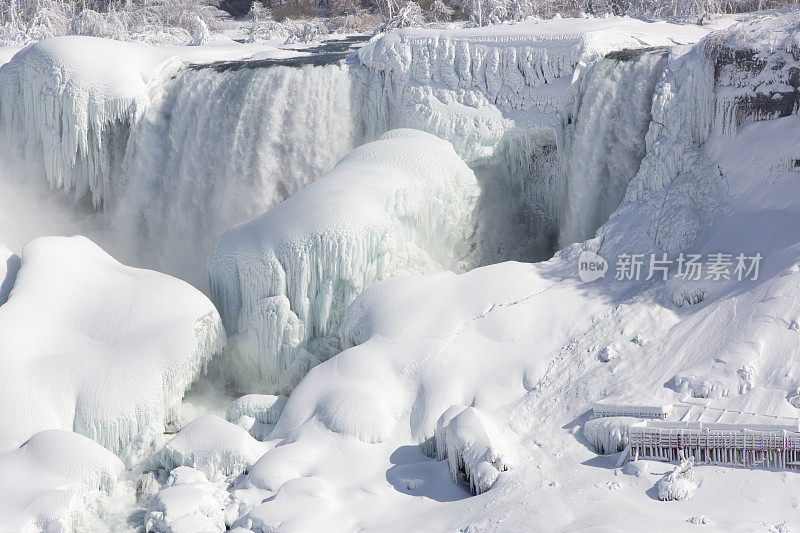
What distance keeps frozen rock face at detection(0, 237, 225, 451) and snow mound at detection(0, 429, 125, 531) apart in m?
0.40

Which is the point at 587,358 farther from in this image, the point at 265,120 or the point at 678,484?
the point at 265,120

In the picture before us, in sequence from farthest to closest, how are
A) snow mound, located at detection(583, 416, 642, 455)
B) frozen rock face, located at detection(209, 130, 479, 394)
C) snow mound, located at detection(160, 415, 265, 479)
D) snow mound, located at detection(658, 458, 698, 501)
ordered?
frozen rock face, located at detection(209, 130, 479, 394) < snow mound, located at detection(160, 415, 265, 479) < snow mound, located at detection(583, 416, 642, 455) < snow mound, located at detection(658, 458, 698, 501)

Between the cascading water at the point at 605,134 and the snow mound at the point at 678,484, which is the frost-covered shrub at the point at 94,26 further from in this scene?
the snow mound at the point at 678,484

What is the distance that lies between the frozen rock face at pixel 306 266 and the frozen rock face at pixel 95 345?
37 cm

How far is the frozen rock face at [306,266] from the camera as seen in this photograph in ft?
33.0

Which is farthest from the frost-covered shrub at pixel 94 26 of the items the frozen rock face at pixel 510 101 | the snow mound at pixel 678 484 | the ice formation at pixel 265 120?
the snow mound at pixel 678 484

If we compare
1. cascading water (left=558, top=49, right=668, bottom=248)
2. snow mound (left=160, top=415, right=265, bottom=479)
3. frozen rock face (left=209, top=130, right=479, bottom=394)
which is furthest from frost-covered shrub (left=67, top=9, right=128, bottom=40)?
snow mound (left=160, top=415, right=265, bottom=479)

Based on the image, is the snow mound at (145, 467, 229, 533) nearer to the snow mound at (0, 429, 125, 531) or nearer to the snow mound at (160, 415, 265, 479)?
the snow mound at (160, 415, 265, 479)

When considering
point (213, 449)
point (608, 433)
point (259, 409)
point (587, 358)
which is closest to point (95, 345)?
point (259, 409)

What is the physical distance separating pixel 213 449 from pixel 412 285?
7.59 ft

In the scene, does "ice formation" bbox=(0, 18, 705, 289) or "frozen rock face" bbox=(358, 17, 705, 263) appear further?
"ice formation" bbox=(0, 18, 705, 289)

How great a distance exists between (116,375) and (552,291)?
3882 millimetres

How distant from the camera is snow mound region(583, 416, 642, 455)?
7979 millimetres

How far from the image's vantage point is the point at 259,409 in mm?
9477
